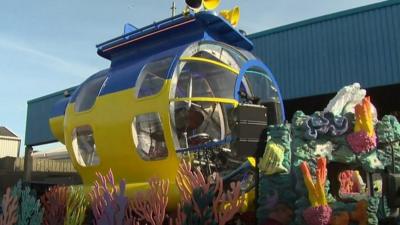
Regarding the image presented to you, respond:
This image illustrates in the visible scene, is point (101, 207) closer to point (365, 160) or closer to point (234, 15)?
point (365, 160)

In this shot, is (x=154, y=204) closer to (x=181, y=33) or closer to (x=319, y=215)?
(x=319, y=215)

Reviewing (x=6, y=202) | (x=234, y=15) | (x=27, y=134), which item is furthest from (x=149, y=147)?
(x=27, y=134)

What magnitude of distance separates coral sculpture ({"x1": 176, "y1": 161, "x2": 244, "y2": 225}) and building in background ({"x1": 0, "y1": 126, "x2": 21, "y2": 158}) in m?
45.9

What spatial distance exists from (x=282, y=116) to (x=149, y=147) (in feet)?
6.84

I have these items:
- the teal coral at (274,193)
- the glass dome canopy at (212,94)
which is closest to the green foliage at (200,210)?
the teal coral at (274,193)

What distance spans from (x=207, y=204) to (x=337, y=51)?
1154 centimetres

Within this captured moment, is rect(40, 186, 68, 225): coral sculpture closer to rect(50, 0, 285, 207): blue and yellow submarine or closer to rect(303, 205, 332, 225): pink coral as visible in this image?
rect(50, 0, 285, 207): blue and yellow submarine

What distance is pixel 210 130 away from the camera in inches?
294

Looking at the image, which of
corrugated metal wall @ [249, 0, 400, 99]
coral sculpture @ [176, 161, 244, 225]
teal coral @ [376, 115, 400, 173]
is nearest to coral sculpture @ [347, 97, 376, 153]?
teal coral @ [376, 115, 400, 173]

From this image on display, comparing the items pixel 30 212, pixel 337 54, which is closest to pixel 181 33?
pixel 30 212

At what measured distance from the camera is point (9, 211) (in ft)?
22.1

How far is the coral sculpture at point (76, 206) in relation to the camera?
19.6 ft

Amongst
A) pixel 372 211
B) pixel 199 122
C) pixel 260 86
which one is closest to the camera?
pixel 372 211

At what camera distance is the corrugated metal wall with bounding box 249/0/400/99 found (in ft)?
46.6
